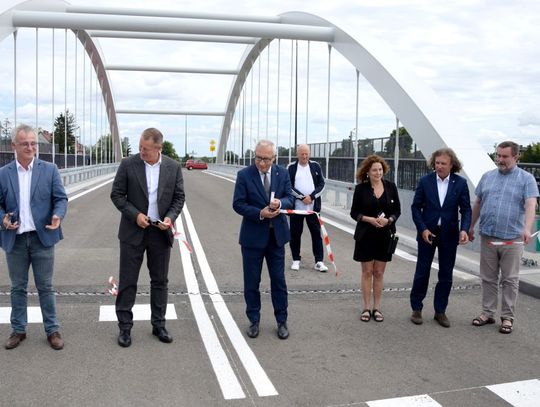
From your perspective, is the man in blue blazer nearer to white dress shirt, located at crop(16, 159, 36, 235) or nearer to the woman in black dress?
white dress shirt, located at crop(16, 159, 36, 235)

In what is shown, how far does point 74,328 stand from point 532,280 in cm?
514

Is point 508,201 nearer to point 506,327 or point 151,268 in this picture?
point 506,327

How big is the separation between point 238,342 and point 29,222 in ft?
6.51

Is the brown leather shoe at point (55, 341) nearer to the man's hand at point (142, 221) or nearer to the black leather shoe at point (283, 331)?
the man's hand at point (142, 221)

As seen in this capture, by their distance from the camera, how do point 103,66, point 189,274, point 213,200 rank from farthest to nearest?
1. point 103,66
2. point 213,200
3. point 189,274

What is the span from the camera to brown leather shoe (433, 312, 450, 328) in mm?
5902

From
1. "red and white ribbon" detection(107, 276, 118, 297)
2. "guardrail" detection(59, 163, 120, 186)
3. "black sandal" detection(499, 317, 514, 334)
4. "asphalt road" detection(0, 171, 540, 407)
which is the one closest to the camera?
"asphalt road" detection(0, 171, 540, 407)

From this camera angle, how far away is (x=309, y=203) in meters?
8.33

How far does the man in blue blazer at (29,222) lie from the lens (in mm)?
5039

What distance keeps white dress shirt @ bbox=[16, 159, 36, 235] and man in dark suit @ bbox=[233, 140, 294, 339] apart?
1713 mm

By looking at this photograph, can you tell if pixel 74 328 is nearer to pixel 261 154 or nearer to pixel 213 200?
pixel 261 154

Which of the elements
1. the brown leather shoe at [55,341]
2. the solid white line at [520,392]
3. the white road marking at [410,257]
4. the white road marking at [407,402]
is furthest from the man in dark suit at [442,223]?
the brown leather shoe at [55,341]

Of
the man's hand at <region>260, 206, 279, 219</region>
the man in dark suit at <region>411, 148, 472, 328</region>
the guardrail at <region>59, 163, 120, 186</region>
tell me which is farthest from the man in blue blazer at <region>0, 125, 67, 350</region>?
the guardrail at <region>59, 163, 120, 186</region>

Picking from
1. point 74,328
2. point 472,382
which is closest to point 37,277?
point 74,328
